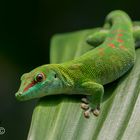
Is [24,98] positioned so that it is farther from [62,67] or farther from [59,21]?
[59,21]

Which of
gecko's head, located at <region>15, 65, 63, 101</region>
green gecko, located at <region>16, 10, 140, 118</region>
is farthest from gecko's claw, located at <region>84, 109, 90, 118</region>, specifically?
gecko's head, located at <region>15, 65, 63, 101</region>

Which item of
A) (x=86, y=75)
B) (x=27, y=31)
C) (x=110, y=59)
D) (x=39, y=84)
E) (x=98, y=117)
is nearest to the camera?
(x=98, y=117)

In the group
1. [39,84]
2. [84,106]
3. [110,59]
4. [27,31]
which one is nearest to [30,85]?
[39,84]

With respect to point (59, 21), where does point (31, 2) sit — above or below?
above

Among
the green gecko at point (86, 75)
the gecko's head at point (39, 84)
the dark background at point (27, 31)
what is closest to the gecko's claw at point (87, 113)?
the green gecko at point (86, 75)

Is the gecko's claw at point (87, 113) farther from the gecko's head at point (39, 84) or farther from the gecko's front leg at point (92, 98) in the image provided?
the gecko's head at point (39, 84)

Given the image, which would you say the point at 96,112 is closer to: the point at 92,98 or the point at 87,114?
the point at 87,114

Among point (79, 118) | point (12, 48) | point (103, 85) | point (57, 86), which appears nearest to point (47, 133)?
point (79, 118)
